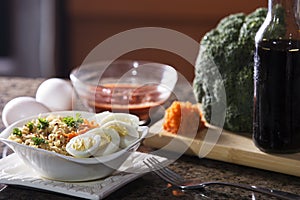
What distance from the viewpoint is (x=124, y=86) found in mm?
1604

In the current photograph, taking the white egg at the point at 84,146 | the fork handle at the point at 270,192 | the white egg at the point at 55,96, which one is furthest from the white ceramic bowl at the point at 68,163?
the white egg at the point at 55,96

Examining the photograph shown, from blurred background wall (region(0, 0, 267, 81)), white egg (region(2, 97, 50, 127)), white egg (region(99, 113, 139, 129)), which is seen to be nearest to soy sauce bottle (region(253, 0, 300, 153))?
white egg (region(99, 113, 139, 129))

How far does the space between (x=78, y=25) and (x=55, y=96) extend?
65.9 inches

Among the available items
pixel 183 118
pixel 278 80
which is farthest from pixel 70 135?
pixel 278 80

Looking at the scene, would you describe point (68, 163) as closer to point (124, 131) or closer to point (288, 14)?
point (124, 131)

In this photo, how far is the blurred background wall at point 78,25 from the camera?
9.64 ft

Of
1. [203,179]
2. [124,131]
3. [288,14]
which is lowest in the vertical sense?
[203,179]

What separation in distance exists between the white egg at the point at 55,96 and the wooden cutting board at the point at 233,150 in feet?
0.92

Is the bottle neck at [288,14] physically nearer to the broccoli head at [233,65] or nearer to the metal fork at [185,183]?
the broccoli head at [233,65]

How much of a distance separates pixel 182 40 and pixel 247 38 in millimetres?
1333

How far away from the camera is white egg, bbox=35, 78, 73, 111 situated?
1.56 meters

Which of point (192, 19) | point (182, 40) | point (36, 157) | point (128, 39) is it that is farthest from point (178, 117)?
point (128, 39)

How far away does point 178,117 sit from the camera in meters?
1.37

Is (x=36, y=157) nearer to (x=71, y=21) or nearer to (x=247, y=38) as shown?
(x=247, y=38)
